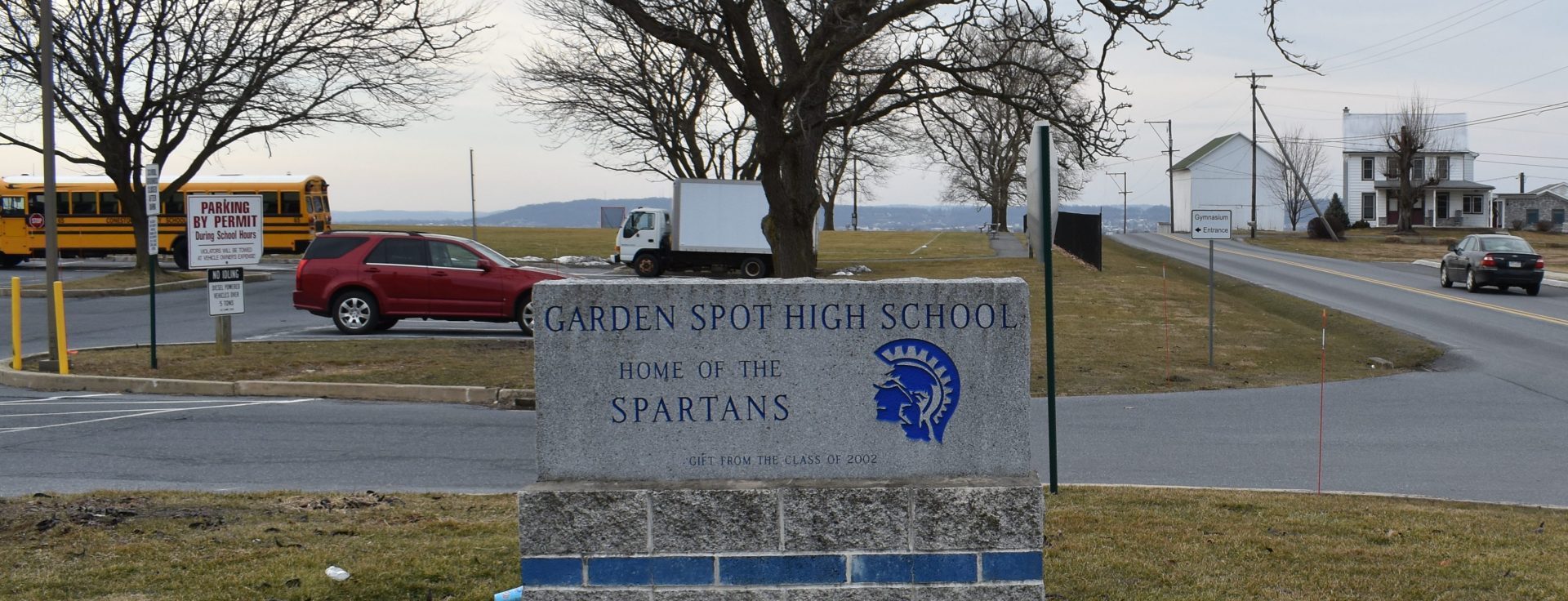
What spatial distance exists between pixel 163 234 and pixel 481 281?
22.6 meters

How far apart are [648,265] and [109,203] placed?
1637 centimetres

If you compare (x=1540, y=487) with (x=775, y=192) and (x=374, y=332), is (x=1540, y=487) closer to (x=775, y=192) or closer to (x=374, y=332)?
(x=775, y=192)

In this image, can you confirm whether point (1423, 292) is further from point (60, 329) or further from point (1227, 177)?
point (1227, 177)

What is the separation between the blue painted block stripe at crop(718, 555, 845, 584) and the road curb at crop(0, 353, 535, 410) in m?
8.50

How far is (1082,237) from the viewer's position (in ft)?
137

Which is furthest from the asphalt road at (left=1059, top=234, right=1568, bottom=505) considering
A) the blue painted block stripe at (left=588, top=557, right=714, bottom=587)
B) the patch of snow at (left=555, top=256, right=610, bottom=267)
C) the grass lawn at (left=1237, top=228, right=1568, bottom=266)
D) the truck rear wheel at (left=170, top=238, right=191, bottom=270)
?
the grass lawn at (left=1237, top=228, right=1568, bottom=266)

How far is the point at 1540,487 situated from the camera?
9.14 meters

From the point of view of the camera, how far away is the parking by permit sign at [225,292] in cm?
1587

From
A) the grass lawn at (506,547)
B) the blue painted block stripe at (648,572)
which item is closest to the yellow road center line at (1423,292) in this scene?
the grass lawn at (506,547)

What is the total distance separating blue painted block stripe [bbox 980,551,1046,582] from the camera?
493 centimetres

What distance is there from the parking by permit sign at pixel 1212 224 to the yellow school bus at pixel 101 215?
28338 millimetres

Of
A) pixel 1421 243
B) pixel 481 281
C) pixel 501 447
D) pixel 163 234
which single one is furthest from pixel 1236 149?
pixel 501 447

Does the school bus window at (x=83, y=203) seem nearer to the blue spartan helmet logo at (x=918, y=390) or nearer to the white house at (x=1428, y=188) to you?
the blue spartan helmet logo at (x=918, y=390)

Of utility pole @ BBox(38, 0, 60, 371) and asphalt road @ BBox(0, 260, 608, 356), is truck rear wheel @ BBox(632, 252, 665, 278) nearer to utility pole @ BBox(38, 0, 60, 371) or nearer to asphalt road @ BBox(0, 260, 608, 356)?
asphalt road @ BBox(0, 260, 608, 356)
